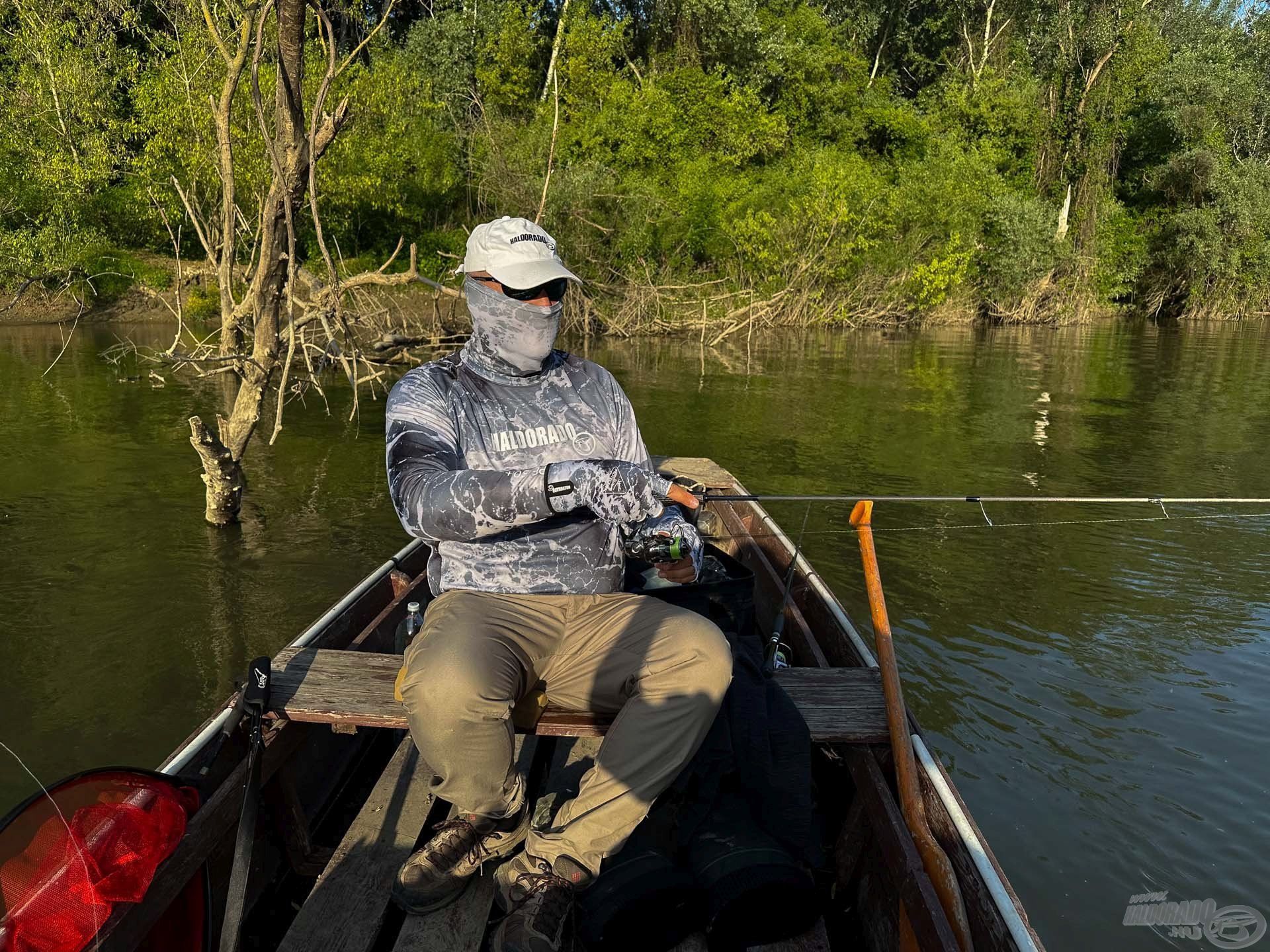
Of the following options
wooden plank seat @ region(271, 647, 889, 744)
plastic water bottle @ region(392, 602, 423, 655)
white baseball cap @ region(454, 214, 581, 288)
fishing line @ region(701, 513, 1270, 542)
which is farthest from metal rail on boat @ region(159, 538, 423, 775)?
fishing line @ region(701, 513, 1270, 542)

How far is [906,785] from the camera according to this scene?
2.76 meters

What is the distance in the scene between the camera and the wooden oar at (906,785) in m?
2.33

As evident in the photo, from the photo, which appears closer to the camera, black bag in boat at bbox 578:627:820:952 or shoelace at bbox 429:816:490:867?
black bag in boat at bbox 578:627:820:952

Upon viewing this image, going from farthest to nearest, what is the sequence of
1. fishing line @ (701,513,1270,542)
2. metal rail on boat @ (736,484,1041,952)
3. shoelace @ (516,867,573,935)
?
fishing line @ (701,513,1270,542)
shoelace @ (516,867,573,935)
metal rail on boat @ (736,484,1041,952)

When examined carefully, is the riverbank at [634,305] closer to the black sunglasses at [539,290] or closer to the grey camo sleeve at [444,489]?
the black sunglasses at [539,290]

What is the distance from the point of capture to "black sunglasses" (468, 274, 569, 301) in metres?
3.28

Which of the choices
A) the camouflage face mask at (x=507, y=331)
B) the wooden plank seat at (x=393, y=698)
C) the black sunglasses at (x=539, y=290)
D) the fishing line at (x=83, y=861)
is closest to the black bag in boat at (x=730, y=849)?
the wooden plank seat at (x=393, y=698)

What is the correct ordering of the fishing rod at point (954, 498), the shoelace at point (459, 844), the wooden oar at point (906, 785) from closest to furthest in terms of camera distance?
1. the wooden oar at point (906, 785)
2. the shoelace at point (459, 844)
3. the fishing rod at point (954, 498)

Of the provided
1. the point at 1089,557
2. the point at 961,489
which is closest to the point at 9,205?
the point at 961,489

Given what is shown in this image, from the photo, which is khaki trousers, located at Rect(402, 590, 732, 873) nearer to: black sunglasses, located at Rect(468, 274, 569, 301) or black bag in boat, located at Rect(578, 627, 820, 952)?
black bag in boat, located at Rect(578, 627, 820, 952)

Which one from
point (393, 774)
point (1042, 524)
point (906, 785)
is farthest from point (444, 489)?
point (1042, 524)

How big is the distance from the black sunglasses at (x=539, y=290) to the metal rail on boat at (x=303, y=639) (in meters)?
1.63

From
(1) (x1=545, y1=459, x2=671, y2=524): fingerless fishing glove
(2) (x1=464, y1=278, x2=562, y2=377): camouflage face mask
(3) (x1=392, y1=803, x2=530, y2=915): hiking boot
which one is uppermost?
(2) (x1=464, y1=278, x2=562, y2=377): camouflage face mask

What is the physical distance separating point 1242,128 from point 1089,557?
4058cm
